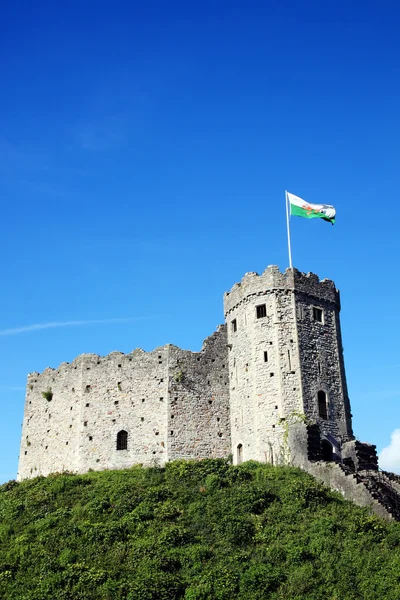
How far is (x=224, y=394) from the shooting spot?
43.8 meters

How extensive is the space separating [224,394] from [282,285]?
8.05 meters

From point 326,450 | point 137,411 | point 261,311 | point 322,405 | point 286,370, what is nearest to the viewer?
point 326,450

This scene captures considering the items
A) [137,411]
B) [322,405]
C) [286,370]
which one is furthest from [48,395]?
[322,405]

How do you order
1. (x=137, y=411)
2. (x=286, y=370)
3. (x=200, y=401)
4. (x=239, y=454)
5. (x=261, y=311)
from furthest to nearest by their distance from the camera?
(x=200, y=401), (x=137, y=411), (x=261, y=311), (x=239, y=454), (x=286, y=370)

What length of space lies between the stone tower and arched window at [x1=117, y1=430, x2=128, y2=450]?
6.76 m

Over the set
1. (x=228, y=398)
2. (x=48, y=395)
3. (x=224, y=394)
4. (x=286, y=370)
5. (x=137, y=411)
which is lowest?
(x=137, y=411)

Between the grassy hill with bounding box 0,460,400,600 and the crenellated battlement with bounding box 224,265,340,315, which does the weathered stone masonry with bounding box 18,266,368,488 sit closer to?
the crenellated battlement with bounding box 224,265,340,315

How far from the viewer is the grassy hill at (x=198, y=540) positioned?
25.6 m

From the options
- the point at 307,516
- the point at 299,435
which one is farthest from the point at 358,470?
the point at 307,516

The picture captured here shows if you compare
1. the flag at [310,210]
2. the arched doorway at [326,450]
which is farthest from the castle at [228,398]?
the flag at [310,210]

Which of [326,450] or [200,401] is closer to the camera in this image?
[326,450]

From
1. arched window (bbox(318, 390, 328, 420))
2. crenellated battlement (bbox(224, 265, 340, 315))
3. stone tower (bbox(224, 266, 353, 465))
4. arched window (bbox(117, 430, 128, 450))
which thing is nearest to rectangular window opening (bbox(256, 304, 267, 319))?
stone tower (bbox(224, 266, 353, 465))

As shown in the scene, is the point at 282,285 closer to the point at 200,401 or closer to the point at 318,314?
the point at 318,314

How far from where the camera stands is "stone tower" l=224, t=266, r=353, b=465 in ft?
127
